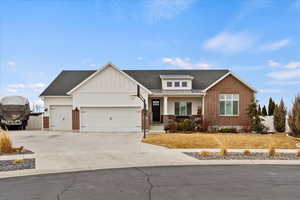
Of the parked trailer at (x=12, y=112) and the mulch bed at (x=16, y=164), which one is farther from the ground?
the parked trailer at (x=12, y=112)

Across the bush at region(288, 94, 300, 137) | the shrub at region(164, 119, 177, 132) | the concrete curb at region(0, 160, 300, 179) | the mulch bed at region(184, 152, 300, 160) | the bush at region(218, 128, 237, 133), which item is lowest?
the mulch bed at region(184, 152, 300, 160)

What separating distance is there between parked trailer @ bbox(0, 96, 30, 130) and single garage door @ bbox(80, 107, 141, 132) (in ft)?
21.2

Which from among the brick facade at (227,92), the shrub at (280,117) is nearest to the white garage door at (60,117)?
the brick facade at (227,92)

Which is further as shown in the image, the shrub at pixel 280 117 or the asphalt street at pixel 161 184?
A: the shrub at pixel 280 117

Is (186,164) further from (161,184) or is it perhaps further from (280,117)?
(280,117)

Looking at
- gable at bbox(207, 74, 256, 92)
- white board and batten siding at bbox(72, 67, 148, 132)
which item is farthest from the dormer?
white board and batten siding at bbox(72, 67, 148, 132)

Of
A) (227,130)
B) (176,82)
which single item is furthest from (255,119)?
(176,82)

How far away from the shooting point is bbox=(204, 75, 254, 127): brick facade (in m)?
20.3

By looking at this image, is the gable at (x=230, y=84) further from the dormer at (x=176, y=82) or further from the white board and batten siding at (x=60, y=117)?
the white board and batten siding at (x=60, y=117)

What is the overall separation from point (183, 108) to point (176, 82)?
8.90 feet

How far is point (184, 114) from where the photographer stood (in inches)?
866

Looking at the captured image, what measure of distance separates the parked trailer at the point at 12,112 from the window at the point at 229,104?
18856 mm

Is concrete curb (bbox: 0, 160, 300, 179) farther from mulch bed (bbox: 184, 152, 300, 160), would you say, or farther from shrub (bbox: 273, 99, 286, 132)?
shrub (bbox: 273, 99, 286, 132)

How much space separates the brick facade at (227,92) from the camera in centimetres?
2034
